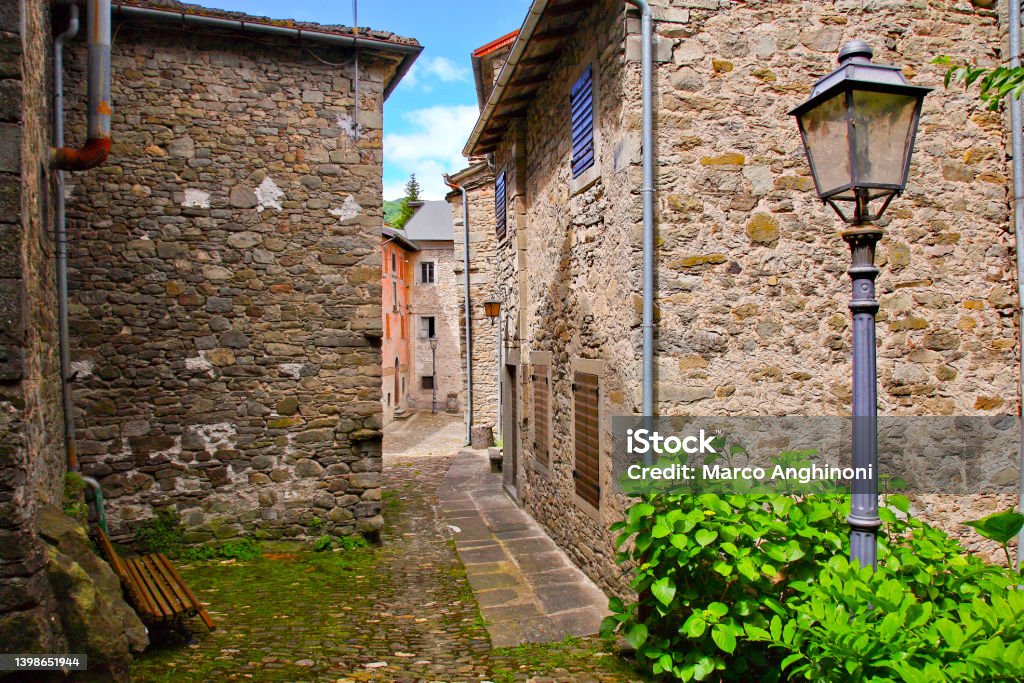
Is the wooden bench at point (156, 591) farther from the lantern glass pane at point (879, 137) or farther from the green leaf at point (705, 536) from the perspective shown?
the lantern glass pane at point (879, 137)

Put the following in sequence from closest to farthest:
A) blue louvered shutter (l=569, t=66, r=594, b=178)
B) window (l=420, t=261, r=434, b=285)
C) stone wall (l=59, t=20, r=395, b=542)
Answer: blue louvered shutter (l=569, t=66, r=594, b=178) < stone wall (l=59, t=20, r=395, b=542) < window (l=420, t=261, r=434, b=285)

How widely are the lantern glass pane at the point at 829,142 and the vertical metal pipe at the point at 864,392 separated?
0.71 feet

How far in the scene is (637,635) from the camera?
3.73 meters

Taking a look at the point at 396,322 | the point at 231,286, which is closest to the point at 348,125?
the point at 231,286

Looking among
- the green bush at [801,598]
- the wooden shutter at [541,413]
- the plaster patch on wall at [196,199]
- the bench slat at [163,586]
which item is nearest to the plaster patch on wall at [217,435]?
the bench slat at [163,586]

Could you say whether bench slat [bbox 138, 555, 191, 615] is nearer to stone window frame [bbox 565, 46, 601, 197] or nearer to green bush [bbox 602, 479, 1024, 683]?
green bush [bbox 602, 479, 1024, 683]

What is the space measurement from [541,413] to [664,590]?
379cm

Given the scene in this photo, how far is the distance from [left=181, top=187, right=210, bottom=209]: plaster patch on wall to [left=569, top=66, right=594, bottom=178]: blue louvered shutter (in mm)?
3791

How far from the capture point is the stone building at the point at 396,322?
22.6 metres

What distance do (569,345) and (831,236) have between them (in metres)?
2.45

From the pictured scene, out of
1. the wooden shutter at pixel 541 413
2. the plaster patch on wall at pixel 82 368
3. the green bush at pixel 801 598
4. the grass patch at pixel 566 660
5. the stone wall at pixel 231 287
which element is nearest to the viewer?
the green bush at pixel 801 598

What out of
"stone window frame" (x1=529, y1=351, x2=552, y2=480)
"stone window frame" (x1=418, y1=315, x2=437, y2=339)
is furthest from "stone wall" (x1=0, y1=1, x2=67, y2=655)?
"stone window frame" (x1=418, y1=315, x2=437, y2=339)

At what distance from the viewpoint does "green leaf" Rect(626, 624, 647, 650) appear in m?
3.70

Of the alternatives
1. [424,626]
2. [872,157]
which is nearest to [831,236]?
[872,157]
